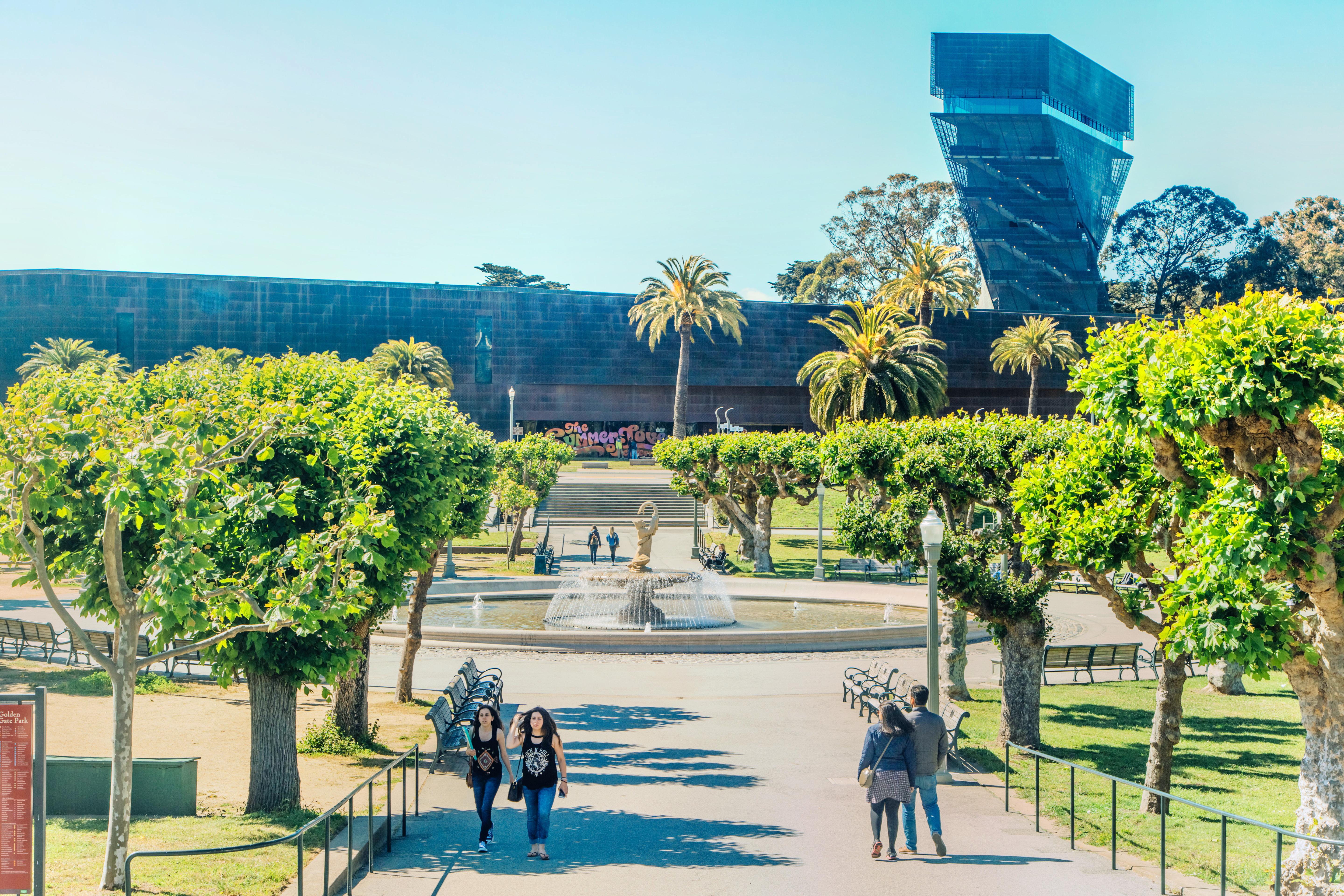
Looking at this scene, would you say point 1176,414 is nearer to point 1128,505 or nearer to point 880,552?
point 1128,505

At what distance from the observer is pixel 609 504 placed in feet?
179

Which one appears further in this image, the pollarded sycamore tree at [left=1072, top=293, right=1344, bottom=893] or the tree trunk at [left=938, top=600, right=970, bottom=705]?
the tree trunk at [left=938, top=600, right=970, bottom=705]

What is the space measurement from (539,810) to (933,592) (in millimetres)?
5302

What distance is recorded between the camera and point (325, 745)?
13727 millimetres

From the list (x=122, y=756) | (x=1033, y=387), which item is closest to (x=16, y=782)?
(x=122, y=756)

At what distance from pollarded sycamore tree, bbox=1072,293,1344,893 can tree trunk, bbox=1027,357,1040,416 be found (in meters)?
57.6

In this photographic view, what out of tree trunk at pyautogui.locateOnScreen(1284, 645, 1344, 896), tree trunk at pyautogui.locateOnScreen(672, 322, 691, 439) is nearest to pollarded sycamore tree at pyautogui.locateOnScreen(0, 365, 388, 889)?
tree trunk at pyautogui.locateOnScreen(1284, 645, 1344, 896)

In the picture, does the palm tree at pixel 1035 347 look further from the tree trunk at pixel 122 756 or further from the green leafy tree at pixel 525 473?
the tree trunk at pixel 122 756

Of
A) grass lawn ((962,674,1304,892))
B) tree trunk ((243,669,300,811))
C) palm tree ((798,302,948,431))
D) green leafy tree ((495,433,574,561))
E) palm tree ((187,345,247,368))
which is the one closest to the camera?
grass lawn ((962,674,1304,892))

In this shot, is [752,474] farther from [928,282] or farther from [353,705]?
[353,705]

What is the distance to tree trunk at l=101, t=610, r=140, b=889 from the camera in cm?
810

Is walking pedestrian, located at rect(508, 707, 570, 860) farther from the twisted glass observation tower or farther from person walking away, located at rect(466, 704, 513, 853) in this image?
the twisted glass observation tower

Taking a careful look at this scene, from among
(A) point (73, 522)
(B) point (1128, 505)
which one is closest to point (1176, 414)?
(B) point (1128, 505)

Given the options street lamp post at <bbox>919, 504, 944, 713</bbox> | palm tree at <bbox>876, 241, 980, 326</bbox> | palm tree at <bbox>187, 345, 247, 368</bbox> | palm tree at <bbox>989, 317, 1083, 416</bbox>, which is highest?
palm tree at <bbox>876, 241, 980, 326</bbox>
